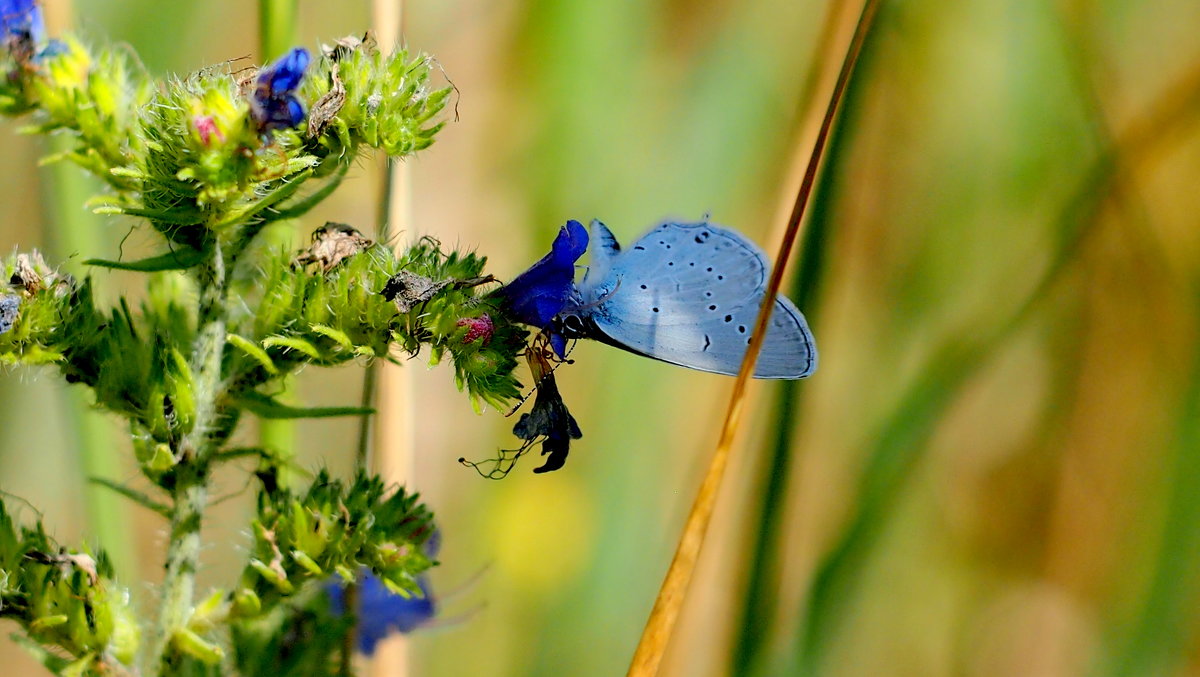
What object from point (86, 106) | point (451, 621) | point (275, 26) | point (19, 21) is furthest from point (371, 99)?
point (451, 621)

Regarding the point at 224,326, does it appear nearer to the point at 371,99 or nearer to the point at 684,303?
the point at 371,99

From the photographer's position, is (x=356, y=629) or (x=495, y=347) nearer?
(x=495, y=347)

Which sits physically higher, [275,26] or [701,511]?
[275,26]

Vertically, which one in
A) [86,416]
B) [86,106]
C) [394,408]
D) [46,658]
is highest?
[86,106]

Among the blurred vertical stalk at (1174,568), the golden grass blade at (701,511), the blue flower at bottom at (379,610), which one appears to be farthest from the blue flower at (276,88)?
the blurred vertical stalk at (1174,568)

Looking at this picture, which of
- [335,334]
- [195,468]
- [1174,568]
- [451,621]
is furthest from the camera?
[451,621]

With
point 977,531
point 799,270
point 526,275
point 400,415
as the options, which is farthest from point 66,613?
point 977,531

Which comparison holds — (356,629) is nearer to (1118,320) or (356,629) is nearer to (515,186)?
(515,186)

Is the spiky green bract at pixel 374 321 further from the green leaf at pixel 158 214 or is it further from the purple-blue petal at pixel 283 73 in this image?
the purple-blue petal at pixel 283 73

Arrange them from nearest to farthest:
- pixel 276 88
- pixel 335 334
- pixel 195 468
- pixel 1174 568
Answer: pixel 276 88 < pixel 335 334 < pixel 195 468 < pixel 1174 568
